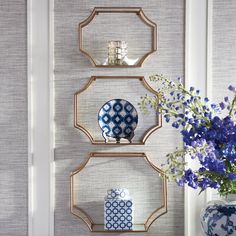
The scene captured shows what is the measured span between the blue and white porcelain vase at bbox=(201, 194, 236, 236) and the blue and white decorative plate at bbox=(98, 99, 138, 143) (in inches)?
23.2

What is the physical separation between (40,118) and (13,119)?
0.46 feet

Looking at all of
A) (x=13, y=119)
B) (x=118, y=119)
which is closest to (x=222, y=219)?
(x=118, y=119)

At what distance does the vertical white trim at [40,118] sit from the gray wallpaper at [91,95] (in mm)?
39

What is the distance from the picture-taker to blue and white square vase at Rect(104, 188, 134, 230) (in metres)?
2.46

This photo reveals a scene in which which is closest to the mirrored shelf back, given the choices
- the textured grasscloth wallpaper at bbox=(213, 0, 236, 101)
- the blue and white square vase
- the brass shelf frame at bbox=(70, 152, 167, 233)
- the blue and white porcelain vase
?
the textured grasscloth wallpaper at bbox=(213, 0, 236, 101)

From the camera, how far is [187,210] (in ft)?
8.34

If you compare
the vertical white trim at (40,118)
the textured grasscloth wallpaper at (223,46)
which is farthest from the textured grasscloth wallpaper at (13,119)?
the textured grasscloth wallpaper at (223,46)

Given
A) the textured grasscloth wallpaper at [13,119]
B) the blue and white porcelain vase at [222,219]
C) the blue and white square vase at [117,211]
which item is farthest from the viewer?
the textured grasscloth wallpaper at [13,119]

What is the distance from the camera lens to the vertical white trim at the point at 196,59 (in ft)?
8.33

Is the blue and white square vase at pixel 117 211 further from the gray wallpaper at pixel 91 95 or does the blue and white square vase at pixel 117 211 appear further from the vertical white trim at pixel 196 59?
the vertical white trim at pixel 196 59

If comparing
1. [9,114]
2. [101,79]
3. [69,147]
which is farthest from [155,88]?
[9,114]

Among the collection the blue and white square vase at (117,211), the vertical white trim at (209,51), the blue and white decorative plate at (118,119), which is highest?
the vertical white trim at (209,51)

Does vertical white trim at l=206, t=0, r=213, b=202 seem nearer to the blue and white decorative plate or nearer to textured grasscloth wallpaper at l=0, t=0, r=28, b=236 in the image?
the blue and white decorative plate

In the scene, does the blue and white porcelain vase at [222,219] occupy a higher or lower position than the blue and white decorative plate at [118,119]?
lower
